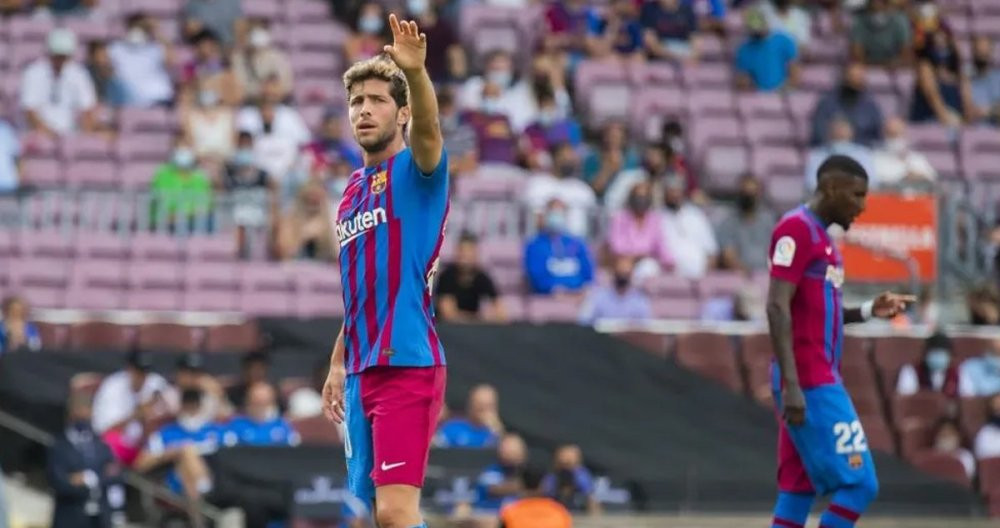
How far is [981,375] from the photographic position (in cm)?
1934

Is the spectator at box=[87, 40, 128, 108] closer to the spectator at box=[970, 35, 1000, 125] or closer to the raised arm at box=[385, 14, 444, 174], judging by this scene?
the spectator at box=[970, 35, 1000, 125]

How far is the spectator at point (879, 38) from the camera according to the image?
79.9 feet

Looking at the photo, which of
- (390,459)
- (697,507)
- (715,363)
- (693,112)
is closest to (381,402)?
(390,459)

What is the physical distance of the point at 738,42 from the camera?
23.9m

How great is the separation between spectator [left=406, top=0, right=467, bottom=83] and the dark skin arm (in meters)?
12.1

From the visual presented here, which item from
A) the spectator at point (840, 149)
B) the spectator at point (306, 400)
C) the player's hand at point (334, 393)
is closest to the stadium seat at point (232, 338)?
the spectator at point (306, 400)

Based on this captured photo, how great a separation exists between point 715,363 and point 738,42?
5603 mm

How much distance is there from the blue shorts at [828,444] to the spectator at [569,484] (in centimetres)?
546

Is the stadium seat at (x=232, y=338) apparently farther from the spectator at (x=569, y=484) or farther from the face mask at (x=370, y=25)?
the face mask at (x=370, y=25)

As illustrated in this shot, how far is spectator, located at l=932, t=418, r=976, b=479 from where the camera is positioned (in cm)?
1839

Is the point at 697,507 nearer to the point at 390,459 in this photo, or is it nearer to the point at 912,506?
the point at 912,506

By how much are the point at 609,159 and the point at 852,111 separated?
8.71 feet

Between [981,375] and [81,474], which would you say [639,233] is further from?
[81,474]

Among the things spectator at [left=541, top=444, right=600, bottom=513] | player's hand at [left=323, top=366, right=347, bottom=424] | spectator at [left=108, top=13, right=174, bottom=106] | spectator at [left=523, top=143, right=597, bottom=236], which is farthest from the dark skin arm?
spectator at [left=108, top=13, right=174, bottom=106]
